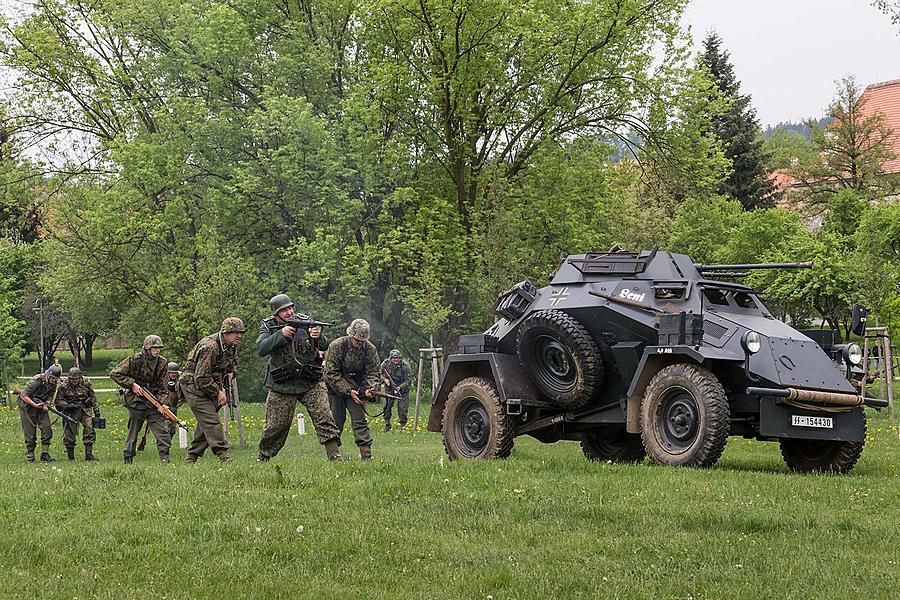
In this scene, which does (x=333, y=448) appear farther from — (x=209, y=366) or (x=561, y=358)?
(x=561, y=358)

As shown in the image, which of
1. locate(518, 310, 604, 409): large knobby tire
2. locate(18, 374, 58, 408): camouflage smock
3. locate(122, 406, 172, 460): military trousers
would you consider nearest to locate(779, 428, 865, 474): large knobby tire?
locate(518, 310, 604, 409): large knobby tire

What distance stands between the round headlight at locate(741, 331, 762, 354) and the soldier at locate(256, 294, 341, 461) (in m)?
4.81

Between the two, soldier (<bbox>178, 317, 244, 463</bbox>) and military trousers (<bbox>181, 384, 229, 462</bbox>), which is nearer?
soldier (<bbox>178, 317, 244, 463</bbox>)

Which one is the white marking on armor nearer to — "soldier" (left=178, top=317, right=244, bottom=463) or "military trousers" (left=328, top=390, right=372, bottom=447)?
"military trousers" (left=328, top=390, right=372, bottom=447)

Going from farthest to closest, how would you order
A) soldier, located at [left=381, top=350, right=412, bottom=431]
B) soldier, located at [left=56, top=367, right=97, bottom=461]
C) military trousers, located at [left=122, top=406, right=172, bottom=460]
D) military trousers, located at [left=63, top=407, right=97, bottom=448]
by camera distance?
1. soldier, located at [left=381, top=350, right=412, bottom=431]
2. soldier, located at [left=56, top=367, right=97, bottom=461]
3. military trousers, located at [left=63, top=407, right=97, bottom=448]
4. military trousers, located at [left=122, top=406, right=172, bottom=460]

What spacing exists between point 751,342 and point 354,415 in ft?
19.2

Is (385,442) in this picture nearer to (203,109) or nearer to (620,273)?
(620,273)

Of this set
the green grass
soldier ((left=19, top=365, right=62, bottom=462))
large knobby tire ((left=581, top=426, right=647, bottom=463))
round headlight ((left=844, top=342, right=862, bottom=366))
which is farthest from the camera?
soldier ((left=19, top=365, right=62, bottom=462))

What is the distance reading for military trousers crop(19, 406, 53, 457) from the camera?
20297 millimetres

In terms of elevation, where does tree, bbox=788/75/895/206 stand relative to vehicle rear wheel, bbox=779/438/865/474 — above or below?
above

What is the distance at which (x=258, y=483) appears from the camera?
416 inches

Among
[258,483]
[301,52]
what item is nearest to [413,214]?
[301,52]

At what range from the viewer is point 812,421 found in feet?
40.1

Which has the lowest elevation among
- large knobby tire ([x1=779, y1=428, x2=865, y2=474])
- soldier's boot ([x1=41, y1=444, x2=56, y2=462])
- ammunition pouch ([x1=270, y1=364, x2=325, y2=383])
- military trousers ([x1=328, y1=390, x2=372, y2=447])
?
soldier's boot ([x1=41, y1=444, x2=56, y2=462])
